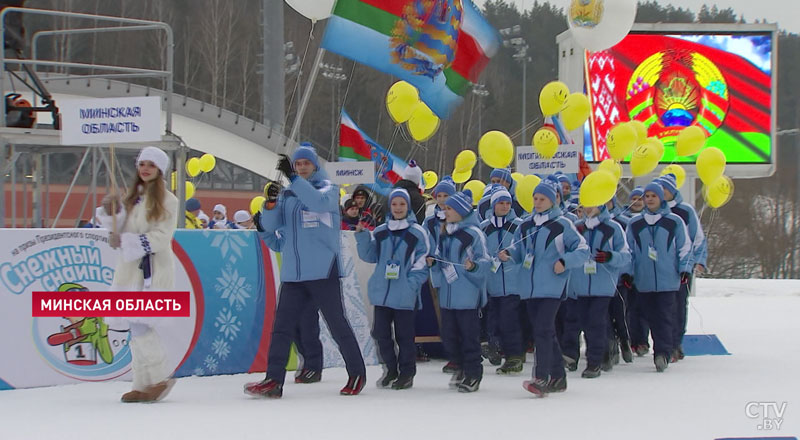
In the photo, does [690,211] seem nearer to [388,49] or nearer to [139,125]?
[388,49]

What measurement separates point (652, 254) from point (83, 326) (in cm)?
522

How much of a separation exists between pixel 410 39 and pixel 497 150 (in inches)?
94.7

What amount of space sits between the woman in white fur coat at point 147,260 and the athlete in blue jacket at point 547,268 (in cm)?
276

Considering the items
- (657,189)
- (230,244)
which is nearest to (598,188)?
(657,189)

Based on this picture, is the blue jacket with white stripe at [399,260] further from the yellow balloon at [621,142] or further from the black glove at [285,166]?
the yellow balloon at [621,142]

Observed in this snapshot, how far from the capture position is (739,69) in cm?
2148

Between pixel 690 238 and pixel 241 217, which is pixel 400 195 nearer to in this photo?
pixel 690 238

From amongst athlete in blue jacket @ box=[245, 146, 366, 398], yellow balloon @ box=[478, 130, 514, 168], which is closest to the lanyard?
athlete in blue jacket @ box=[245, 146, 366, 398]

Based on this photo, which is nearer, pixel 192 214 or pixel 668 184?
pixel 668 184

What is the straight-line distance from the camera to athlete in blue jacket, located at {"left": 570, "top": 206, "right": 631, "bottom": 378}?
9443 mm

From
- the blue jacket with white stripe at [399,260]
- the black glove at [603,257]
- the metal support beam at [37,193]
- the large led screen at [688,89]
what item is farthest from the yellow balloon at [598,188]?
the large led screen at [688,89]

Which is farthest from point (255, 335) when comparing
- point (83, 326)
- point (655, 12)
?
point (655, 12)

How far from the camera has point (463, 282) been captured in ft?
27.6

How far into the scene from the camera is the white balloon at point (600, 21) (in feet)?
44.4
